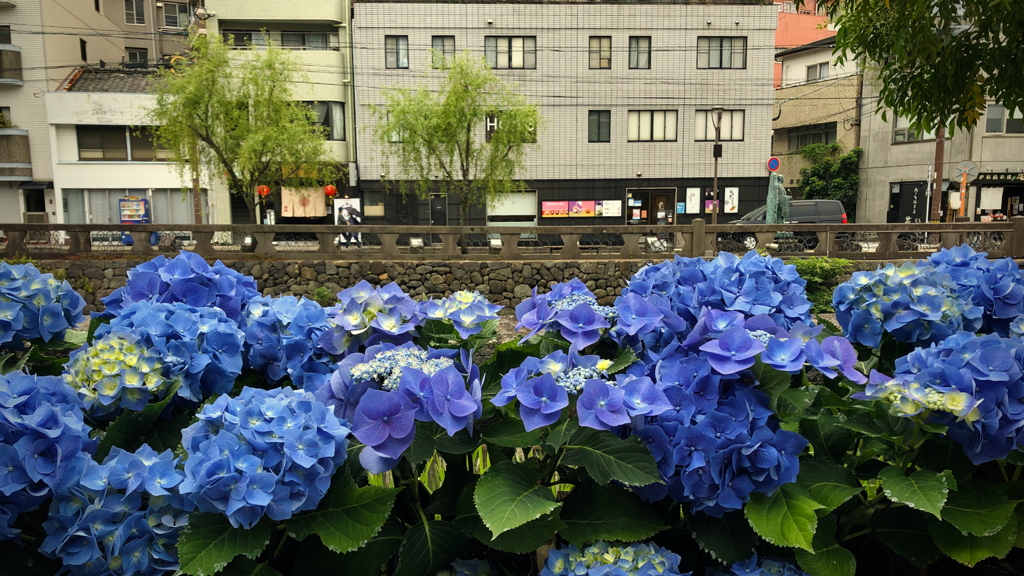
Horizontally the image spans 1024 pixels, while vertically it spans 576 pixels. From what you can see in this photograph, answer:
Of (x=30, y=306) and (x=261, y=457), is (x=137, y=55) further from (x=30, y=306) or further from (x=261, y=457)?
(x=261, y=457)

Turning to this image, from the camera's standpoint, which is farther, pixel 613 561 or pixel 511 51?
pixel 511 51

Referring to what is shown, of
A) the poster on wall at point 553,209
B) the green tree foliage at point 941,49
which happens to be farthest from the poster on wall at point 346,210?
the green tree foliage at point 941,49

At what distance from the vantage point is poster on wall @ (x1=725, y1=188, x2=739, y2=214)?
86.8ft

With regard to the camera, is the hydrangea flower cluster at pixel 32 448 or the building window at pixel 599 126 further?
the building window at pixel 599 126

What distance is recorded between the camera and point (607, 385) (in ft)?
4.30

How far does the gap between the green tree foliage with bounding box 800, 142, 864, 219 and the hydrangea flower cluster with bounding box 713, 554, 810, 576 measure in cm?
3211

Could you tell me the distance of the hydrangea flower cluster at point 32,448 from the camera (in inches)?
54.9

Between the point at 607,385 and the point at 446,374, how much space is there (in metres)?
0.33

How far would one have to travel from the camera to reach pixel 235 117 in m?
17.3

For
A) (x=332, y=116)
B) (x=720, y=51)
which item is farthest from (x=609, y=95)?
(x=332, y=116)

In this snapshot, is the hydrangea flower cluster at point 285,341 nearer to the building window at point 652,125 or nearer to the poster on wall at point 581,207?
the poster on wall at point 581,207

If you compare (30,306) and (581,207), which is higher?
(581,207)

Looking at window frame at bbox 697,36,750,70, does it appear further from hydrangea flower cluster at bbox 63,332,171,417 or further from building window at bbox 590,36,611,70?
hydrangea flower cluster at bbox 63,332,171,417

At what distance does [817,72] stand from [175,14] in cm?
3178
